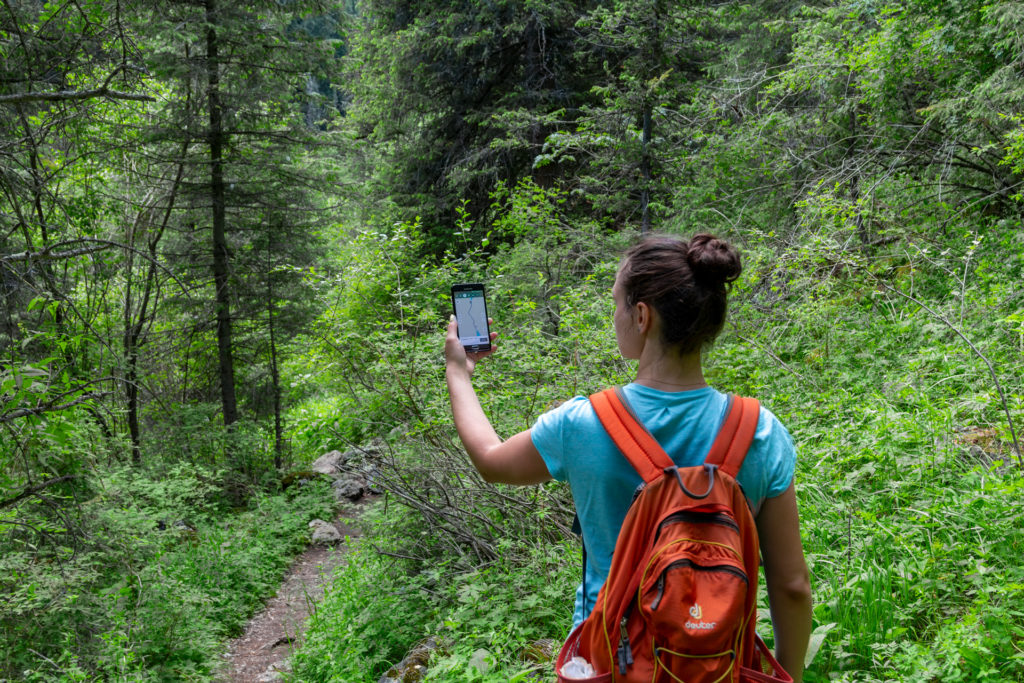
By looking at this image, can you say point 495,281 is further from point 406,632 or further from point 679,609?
point 679,609

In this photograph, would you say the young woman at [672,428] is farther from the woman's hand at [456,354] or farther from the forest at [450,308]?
the forest at [450,308]

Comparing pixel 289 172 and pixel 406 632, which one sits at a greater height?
pixel 289 172

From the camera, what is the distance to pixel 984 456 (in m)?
4.01

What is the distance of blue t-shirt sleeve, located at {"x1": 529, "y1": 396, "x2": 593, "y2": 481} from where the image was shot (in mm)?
1444

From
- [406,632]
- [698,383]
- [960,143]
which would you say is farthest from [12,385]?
[960,143]

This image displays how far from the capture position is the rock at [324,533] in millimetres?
9742

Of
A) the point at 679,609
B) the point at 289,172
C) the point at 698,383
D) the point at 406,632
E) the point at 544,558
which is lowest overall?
the point at 406,632

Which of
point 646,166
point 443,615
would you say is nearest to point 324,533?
point 443,615

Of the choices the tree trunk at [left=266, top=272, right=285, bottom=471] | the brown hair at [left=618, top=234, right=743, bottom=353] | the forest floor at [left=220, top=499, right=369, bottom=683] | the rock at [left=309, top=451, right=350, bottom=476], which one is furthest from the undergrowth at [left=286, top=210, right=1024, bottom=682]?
the tree trunk at [left=266, top=272, right=285, bottom=471]

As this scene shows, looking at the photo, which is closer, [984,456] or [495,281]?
[984,456]

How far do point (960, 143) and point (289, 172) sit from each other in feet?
32.7

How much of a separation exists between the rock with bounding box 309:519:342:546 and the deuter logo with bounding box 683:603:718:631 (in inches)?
363

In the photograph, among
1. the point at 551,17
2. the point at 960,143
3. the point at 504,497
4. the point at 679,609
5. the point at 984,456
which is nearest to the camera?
the point at 679,609

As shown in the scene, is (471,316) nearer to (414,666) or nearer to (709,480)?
(709,480)
